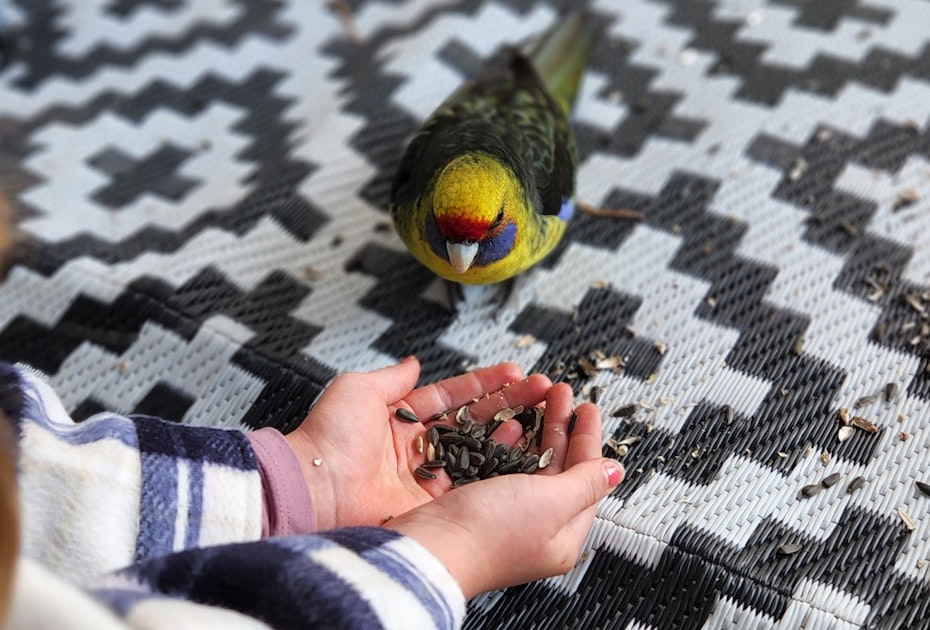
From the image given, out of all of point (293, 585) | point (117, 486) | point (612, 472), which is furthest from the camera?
point (612, 472)

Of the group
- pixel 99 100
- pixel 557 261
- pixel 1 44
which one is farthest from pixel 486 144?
pixel 1 44

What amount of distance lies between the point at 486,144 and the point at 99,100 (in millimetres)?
1256

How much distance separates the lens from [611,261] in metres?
1.53

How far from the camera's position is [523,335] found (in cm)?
142

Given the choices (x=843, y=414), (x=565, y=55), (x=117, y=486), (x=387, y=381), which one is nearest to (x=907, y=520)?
(x=843, y=414)

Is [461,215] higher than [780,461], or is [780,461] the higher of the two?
[461,215]

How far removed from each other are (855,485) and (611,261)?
1.93 ft

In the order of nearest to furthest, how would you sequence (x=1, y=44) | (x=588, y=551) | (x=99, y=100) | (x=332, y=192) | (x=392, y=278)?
1. (x=588, y=551)
2. (x=392, y=278)
3. (x=332, y=192)
4. (x=99, y=100)
5. (x=1, y=44)

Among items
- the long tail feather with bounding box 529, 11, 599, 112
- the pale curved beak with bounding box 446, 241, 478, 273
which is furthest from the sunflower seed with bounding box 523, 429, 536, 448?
the long tail feather with bounding box 529, 11, 599, 112

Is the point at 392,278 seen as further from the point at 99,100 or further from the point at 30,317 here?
the point at 99,100

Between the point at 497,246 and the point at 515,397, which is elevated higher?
the point at 497,246

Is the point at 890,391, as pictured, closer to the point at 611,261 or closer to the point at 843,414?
the point at 843,414

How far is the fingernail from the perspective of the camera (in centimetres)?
104

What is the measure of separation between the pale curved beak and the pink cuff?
415 mm
